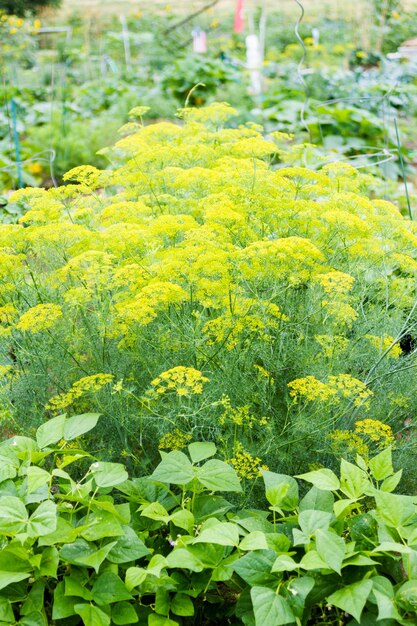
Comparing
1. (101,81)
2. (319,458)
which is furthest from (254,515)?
(101,81)

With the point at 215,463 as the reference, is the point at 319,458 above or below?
below

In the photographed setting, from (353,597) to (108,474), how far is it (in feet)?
2.22

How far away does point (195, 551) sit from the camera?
1809 mm

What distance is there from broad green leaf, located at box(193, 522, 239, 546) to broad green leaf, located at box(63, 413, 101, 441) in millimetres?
446

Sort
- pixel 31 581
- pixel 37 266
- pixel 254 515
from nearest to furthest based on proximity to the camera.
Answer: pixel 31 581 < pixel 254 515 < pixel 37 266

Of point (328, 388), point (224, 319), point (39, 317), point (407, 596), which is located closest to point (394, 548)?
point (407, 596)

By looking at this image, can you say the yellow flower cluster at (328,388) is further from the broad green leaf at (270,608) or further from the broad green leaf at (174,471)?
the broad green leaf at (270,608)

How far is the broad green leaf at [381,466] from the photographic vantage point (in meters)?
1.94

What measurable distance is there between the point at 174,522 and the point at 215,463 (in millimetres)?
192

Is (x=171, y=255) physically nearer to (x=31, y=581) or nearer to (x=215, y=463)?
(x=215, y=463)

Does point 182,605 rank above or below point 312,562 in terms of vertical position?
below

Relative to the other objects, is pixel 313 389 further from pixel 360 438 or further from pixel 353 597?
pixel 353 597

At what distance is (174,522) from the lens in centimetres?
186

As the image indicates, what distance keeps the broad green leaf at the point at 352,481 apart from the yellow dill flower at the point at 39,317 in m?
0.92
